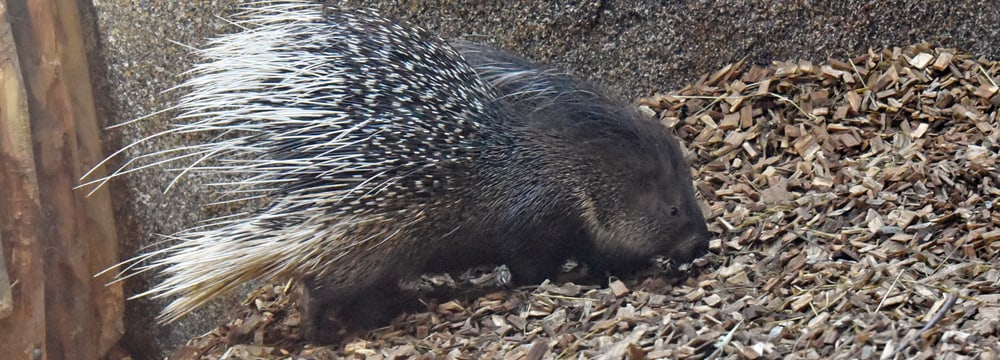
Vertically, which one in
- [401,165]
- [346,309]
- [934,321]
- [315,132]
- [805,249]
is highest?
[315,132]

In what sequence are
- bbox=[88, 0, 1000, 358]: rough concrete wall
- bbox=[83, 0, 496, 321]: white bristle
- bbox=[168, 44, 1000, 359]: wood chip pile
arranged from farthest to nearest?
1. bbox=[88, 0, 1000, 358]: rough concrete wall
2. bbox=[83, 0, 496, 321]: white bristle
3. bbox=[168, 44, 1000, 359]: wood chip pile

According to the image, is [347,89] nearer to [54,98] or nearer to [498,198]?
[498,198]

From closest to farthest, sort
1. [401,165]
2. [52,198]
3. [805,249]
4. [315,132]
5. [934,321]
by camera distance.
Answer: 1. [934,321]
2. [315,132]
3. [401,165]
4. [805,249]
5. [52,198]

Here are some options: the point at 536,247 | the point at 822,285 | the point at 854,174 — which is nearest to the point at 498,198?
the point at 536,247

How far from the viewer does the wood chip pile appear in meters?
2.50

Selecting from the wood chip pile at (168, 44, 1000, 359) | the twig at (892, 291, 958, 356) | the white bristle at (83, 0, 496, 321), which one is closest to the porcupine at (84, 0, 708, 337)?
the white bristle at (83, 0, 496, 321)

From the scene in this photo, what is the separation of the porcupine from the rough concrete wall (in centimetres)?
19

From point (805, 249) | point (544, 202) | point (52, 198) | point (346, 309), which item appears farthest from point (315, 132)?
point (805, 249)

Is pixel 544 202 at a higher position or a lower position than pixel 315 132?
lower

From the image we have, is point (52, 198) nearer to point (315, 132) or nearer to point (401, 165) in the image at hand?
point (315, 132)

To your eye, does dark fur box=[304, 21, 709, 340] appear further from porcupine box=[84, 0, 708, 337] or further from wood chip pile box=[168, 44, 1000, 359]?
wood chip pile box=[168, 44, 1000, 359]

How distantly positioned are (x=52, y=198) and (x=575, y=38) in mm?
1960

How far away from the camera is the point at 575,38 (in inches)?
147

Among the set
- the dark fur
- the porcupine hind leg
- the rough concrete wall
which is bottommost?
the porcupine hind leg
